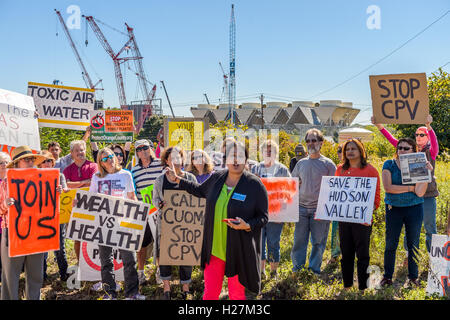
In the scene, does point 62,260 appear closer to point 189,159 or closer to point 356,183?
point 189,159

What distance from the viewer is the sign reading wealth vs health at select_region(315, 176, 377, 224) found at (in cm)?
491

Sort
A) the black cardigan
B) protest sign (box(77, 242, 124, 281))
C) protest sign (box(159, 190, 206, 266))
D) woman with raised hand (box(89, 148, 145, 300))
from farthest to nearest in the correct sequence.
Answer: protest sign (box(77, 242, 124, 281)) < woman with raised hand (box(89, 148, 145, 300)) < protest sign (box(159, 190, 206, 266)) < the black cardigan

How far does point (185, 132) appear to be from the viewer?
7.48 m

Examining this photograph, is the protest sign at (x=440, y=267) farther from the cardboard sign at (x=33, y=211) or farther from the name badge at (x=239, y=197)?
the cardboard sign at (x=33, y=211)

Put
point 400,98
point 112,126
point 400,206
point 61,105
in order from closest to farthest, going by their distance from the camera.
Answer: point 400,206 < point 400,98 < point 61,105 < point 112,126

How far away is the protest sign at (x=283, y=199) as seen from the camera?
17.9 ft

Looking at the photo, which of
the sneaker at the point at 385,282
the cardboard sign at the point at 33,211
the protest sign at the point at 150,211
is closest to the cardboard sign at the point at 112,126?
A: the protest sign at the point at 150,211

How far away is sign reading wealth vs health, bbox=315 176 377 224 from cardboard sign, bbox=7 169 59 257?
340cm

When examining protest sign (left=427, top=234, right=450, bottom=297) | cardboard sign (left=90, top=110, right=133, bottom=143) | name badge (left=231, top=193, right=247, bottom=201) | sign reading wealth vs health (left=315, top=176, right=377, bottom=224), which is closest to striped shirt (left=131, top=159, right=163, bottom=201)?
name badge (left=231, top=193, right=247, bottom=201)

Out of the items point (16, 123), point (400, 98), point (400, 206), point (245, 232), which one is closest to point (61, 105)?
point (16, 123)

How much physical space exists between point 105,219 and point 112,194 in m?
0.35

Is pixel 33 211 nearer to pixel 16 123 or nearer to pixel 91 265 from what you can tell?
pixel 91 265

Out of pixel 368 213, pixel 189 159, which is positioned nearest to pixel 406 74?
pixel 368 213

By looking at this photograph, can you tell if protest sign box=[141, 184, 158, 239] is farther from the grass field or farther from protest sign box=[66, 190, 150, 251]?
the grass field
